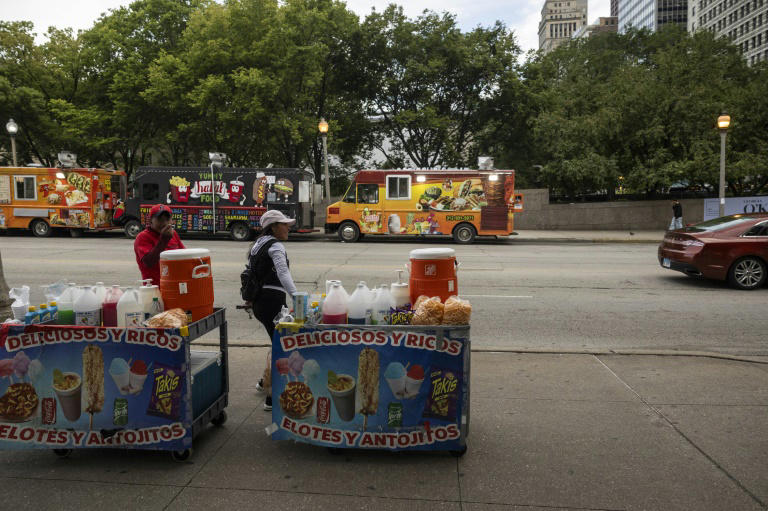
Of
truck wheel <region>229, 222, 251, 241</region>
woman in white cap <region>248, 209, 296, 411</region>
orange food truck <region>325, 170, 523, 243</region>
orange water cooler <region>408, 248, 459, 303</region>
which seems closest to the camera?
orange water cooler <region>408, 248, 459, 303</region>

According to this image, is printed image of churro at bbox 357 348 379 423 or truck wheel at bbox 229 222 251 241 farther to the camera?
truck wheel at bbox 229 222 251 241

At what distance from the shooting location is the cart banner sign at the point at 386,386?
3.87 m

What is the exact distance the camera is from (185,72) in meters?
24.3

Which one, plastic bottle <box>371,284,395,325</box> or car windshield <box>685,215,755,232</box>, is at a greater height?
car windshield <box>685,215,755,232</box>

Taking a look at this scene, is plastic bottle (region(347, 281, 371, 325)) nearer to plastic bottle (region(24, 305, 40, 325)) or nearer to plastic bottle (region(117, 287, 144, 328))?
plastic bottle (region(117, 287, 144, 328))

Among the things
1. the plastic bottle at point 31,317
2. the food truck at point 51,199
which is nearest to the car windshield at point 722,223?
the plastic bottle at point 31,317

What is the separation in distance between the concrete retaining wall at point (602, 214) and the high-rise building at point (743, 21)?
84.4 metres

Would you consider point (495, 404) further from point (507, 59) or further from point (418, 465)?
point (507, 59)

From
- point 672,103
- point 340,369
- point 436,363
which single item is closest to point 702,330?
point 436,363

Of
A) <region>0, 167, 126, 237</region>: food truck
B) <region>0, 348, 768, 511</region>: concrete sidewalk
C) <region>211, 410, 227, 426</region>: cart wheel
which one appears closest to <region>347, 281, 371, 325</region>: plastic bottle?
<region>0, 348, 768, 511</region>: concrete sidewalk

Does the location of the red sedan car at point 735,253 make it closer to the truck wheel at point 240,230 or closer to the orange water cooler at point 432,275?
the orange water cooler at point 432,275

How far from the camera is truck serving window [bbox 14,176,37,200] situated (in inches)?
901

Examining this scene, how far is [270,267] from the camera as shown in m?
4.90

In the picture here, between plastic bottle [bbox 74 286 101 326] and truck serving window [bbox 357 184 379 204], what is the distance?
18328mm
